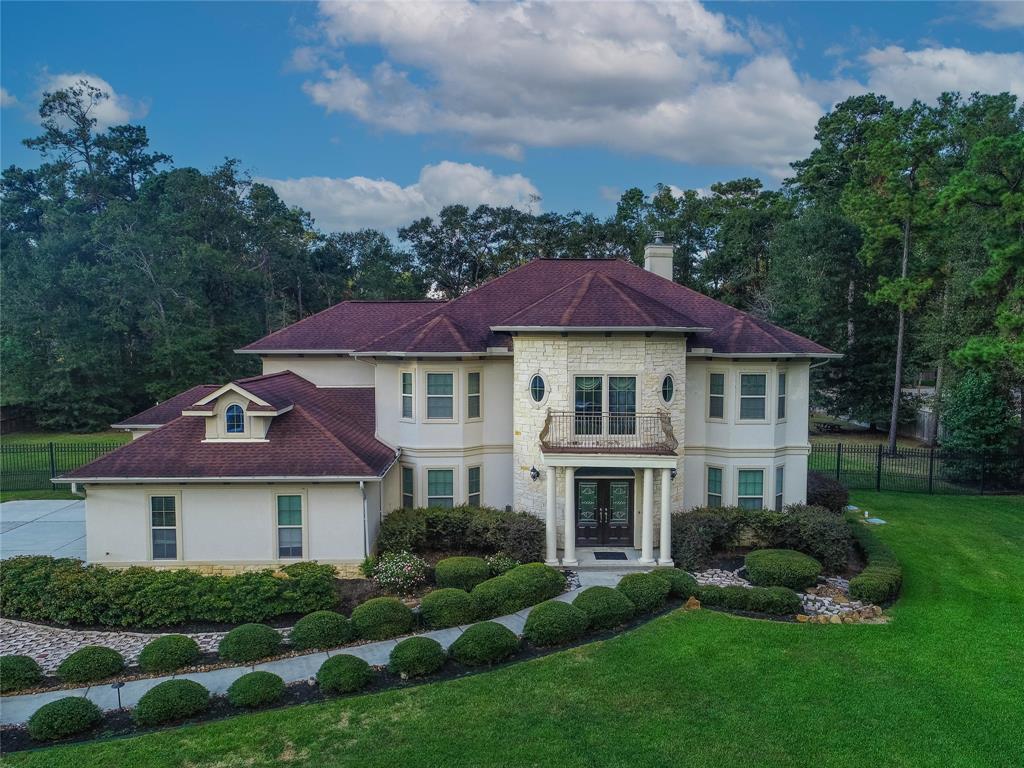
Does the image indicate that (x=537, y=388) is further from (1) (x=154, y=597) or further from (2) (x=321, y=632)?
(1) (x=154, y=597)

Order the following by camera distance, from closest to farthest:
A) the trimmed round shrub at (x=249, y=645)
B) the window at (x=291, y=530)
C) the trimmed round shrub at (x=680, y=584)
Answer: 1. the trimmed round shrub at (x=249, y=645)
2. the trimmed round shrub at (x=680, y=584)
3. the window at (x=291, y=530)

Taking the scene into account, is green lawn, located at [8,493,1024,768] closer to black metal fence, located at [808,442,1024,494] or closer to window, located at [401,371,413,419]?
window, located at [401,371,413,419]

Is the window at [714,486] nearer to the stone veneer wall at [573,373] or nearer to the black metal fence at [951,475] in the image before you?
the stone veneer wall at [573,373]

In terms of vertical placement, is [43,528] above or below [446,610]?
below

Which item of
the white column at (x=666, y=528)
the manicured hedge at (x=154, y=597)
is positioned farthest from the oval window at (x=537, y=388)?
the manicured hedge at (x=154, y=597)

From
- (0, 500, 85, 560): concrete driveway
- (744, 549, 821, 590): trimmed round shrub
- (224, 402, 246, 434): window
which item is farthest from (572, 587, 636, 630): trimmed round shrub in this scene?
(0, 500, 85, 560): concrete driveway

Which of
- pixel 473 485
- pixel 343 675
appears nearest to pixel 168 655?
pixel 343 675
